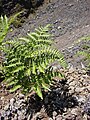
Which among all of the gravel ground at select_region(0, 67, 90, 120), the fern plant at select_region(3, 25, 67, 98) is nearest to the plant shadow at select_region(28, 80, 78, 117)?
the gravel ground at select_region(0, 67, 90, 120)

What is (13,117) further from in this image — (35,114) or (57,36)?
(57,36)

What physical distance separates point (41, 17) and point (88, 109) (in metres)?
8.73

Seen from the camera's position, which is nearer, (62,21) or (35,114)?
(35,114)

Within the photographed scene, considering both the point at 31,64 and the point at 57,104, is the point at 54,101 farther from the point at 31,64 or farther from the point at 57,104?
the point at 31,64

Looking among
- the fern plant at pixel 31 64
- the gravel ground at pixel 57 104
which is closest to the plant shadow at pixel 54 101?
the gravel ground at pixel 57 104

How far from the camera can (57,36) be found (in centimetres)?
1043

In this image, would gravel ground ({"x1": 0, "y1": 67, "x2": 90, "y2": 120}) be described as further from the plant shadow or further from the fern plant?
the fern plant

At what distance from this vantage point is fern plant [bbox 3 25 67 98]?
3.87 m

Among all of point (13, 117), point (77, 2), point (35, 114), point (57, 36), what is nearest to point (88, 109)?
point (35, 114)

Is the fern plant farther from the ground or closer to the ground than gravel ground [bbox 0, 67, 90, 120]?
farther from the ground

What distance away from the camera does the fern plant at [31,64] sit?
3871 mm

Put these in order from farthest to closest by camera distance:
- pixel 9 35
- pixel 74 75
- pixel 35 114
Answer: pixel 9 35 → pixel 74 75 → pixel 35 114

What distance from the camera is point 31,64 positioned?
3982mm

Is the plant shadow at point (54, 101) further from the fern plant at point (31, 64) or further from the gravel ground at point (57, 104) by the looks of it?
the fern plant at point (31, 64)
